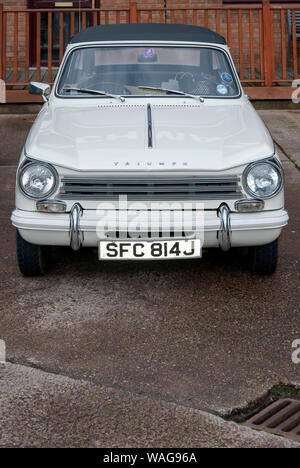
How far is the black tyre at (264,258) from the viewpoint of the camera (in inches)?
209

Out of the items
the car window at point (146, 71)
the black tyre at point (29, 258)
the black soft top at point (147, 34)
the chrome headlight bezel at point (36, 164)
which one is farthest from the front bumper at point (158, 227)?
the black soft top at point (147, 34)

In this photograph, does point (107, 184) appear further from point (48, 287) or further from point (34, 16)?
point (34, 16)

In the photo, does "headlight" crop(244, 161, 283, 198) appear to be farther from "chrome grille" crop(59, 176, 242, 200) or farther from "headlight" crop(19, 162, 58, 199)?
"headlight" crop(19, 162, 58, 199)

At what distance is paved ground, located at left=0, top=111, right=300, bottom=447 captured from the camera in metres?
3.51

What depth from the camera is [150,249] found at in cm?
486

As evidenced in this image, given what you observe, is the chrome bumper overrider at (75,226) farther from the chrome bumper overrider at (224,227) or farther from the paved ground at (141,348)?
the chrome bumper overrider at (224,227)

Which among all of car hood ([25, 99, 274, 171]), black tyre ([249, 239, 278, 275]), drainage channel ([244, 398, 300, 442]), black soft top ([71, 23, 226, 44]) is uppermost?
black soft top ([71, 23, 226, 44])

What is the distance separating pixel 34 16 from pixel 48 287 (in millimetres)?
10003

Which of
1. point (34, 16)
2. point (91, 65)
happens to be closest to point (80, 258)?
point (91, 65)

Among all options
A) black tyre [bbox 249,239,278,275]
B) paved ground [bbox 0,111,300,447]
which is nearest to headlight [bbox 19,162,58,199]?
paved ground [bbox 0,111,300,447]

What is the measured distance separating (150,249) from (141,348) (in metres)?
0.73

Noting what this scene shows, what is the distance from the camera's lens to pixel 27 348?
4.37m

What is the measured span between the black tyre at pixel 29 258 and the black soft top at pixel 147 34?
204 centimetres

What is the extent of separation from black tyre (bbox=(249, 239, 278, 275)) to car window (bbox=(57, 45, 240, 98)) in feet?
4.76
